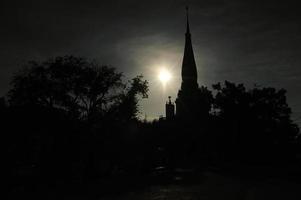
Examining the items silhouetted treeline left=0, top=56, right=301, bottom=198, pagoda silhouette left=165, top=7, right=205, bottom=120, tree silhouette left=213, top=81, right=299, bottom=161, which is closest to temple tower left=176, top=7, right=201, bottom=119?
pagoda silhouette left=165, top=7, right=205, bottom=120

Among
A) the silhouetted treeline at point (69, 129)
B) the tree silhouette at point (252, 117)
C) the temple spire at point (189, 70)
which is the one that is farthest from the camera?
the temple spire at point (189, 70)

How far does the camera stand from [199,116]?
63938mm

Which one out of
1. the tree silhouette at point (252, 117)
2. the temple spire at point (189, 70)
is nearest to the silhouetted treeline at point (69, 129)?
the tree silhouette at point (252, 117)

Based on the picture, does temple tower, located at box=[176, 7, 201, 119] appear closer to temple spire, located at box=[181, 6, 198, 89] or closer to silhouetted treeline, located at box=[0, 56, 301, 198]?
temple spire, located at box=[181, 6, 198, 89]

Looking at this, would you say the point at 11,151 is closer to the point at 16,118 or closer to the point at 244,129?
the point at 16,118

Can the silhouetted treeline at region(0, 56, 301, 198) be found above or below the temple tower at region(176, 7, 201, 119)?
below

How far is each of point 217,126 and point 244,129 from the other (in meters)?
4.24

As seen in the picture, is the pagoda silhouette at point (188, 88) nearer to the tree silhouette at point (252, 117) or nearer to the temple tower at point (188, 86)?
the temple tower at point (188, 86)

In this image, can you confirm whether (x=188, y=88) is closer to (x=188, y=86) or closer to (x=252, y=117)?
(x=188, y=86)

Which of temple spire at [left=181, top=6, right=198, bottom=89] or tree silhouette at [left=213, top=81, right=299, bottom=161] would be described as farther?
temple spire at [left=181, top=6, right=198, bottom=89]

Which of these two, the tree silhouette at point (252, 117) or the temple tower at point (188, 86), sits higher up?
the temple tower at point (188, 86)

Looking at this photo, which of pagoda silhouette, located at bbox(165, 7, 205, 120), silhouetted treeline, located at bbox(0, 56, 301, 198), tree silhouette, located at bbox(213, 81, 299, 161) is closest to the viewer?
silhouetted treeline, located at bbox(0, 56, 301, 198)

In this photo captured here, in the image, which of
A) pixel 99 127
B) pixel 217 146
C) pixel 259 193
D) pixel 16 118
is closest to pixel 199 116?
pixel 217 146

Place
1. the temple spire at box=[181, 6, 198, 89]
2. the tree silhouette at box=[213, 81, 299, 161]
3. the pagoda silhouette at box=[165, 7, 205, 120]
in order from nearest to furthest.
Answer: the tree silhouette at box=[213, 81, 299, 161]
the pagoda silhouette at box=[165, 7, 205, 120]
the temple spire at box=[181, 6, 198, 89]
